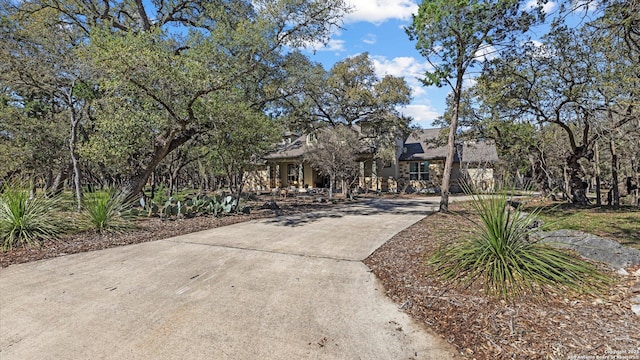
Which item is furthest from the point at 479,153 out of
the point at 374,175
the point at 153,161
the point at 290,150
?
the point at 153,161

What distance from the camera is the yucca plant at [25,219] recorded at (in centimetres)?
575

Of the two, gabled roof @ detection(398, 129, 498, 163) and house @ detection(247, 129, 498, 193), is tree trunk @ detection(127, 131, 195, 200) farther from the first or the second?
gabled roof @ detection(398, 129, 498, 163)

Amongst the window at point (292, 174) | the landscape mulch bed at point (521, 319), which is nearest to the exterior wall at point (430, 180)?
the window at point (292, 174)

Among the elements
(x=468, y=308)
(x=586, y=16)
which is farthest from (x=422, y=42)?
(x=468, y=308)

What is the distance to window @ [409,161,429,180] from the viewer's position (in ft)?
78.2

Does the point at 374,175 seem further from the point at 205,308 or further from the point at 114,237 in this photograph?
the point at 205,308

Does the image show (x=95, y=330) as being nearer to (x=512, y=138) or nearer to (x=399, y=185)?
(x=512, y=138)

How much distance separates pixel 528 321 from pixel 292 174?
80.4 feet

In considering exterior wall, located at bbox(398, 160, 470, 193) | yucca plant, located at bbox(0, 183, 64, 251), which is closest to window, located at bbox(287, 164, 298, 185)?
exterior wall, located at bbox(398, 160, 470, 193)

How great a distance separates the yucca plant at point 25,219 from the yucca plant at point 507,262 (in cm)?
734

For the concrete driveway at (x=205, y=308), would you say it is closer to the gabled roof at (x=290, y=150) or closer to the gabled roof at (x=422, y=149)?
the gabled roof at (x=422, y=149)

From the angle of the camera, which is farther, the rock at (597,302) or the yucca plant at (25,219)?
the yucca plant at (25,219)

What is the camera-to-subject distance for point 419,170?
2406cm

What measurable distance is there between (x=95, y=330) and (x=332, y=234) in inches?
196
